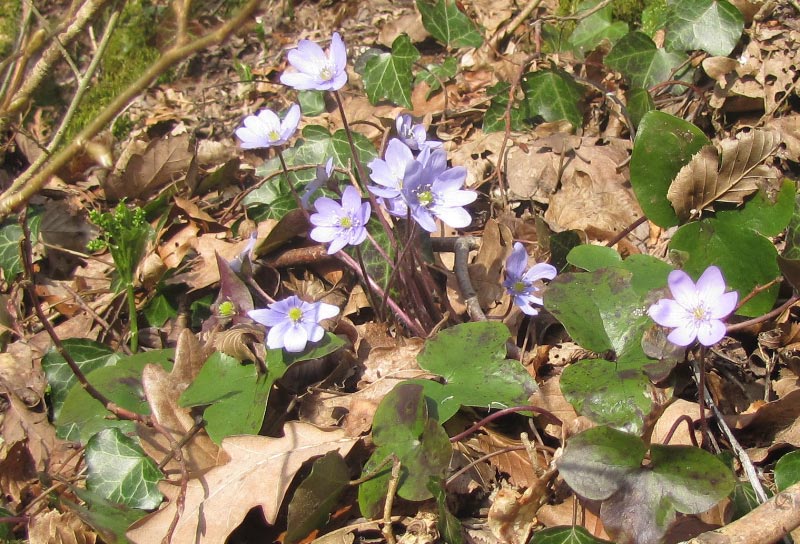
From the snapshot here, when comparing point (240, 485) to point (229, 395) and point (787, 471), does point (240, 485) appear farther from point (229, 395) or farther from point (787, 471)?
point (787, 471)

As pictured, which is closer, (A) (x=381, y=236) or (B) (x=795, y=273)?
(B) (x=795, y=273)

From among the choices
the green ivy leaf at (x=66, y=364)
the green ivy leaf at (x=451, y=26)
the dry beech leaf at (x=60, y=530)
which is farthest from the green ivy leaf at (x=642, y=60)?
the dry beech leaf at (x=60, y=530)

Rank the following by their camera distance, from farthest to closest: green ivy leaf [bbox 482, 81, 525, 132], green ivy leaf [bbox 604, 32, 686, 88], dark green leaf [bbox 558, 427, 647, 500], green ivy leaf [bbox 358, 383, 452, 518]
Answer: green ivy leaf [bbox 482, 81, 525, 132] → green ivy leaf [bbox 604, 32, 686, 88] → green ivy leaf [bbox 358, 383, 452, 518] → dark green leaf [bbox 558, 427, 647, 500]

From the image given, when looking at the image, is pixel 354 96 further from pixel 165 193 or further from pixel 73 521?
pixel 73 521

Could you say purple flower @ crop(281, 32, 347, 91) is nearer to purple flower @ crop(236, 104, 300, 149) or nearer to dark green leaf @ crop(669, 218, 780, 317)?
purple flower @ crop(236, 104, 300, 149)

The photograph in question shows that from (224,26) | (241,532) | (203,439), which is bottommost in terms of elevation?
(241,532)

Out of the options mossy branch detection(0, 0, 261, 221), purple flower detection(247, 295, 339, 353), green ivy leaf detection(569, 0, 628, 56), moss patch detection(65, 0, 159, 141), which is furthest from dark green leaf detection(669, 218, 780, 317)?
moss patch detection(65, 0, 159, 141)

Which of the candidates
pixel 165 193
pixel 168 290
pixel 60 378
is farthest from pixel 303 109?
pixel 60 378
